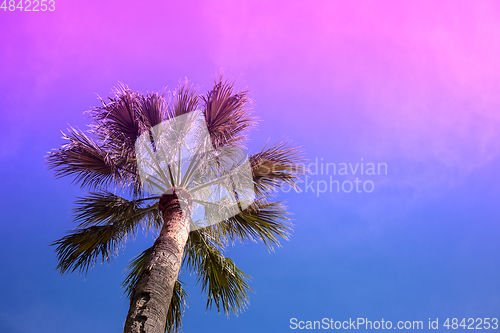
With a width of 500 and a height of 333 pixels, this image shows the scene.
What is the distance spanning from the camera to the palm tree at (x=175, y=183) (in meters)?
6.10

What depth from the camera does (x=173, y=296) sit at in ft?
21.2

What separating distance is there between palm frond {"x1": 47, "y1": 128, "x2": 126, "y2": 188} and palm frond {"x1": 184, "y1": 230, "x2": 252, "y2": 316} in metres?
2.25

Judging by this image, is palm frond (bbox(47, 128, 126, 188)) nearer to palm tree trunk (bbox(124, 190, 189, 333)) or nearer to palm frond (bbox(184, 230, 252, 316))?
palm tree trunk (bbox(124, 190, 189, 333))

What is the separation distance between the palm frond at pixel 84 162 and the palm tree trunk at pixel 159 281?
5.60 ft

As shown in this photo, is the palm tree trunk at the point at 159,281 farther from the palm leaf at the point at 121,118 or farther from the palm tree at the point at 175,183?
the palm leaf at the point at 121,118

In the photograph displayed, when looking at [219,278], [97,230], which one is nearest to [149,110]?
[97,230]

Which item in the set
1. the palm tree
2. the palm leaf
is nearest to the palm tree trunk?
the palm tree

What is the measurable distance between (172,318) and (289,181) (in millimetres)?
3733

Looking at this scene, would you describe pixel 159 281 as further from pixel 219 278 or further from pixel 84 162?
pixel 84 162

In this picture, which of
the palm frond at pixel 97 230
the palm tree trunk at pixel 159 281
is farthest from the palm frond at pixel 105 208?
the palm tree trunk at pixel 159 281

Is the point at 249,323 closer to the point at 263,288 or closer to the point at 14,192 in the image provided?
the point at 263,288

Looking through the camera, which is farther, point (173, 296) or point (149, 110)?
point (173, 296)

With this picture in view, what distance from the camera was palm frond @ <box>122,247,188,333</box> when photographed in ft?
20.6

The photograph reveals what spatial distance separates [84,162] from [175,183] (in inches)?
76.5
